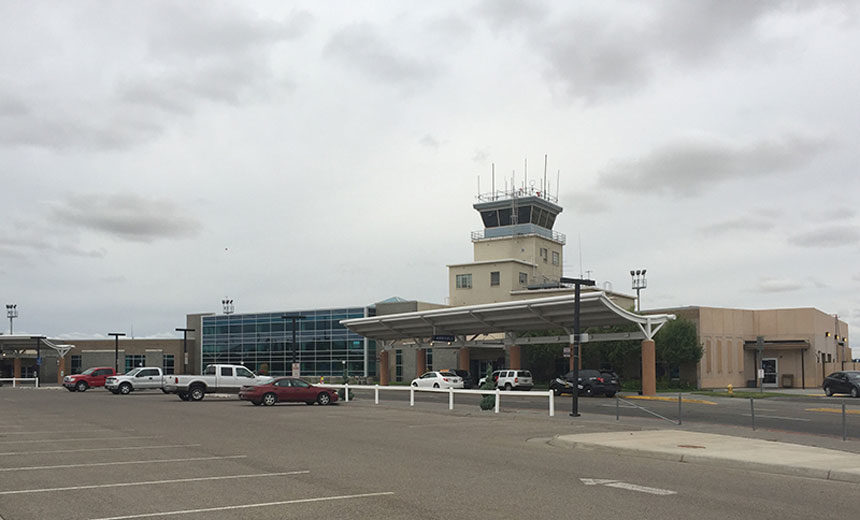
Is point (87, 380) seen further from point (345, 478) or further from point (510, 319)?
point (345, 478)

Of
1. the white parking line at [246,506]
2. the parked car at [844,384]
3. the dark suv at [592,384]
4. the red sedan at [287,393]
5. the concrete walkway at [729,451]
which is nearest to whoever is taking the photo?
the white parking line at [246,506]

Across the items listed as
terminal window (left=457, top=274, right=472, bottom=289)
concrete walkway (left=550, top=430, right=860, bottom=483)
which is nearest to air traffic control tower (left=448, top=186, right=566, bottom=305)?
terminal window (left=457, top=274, right=472, bottom=289)

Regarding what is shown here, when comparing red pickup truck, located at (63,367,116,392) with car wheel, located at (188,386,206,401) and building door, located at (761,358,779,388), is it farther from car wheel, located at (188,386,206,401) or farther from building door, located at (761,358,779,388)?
building door, located at (761,358,779,388)

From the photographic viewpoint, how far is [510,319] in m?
54.2

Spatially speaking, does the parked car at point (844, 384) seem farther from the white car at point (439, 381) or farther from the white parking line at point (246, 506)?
the white parking line at point (246, 506)

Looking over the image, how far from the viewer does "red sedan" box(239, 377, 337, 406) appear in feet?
116

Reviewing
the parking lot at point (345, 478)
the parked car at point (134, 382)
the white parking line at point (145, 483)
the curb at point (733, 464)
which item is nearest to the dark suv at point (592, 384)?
the parking lot at point (345, 478)

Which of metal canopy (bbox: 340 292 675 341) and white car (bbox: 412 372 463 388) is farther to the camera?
white car (bbox: 412 372 463 388)

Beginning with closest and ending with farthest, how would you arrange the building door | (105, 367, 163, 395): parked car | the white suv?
1. (105, 367, 163, 395): parked car
2. the white suv
3. the building door

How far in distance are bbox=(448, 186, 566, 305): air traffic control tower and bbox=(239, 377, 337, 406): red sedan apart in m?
44.4

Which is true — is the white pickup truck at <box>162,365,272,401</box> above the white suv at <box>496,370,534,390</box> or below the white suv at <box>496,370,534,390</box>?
above

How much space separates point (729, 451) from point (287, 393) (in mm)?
23637

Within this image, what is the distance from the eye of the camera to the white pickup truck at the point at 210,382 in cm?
4047

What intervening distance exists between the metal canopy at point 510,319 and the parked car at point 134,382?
18796 millimetres
